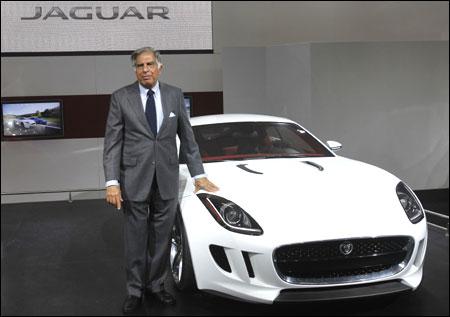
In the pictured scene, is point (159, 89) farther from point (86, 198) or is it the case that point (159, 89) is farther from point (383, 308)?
point (86, 198)

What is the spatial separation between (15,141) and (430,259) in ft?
15.7

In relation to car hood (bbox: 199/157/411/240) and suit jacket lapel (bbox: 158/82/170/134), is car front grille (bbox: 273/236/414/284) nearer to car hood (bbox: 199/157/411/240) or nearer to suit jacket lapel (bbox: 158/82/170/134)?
car hood (bbox: 199/157/411/240)

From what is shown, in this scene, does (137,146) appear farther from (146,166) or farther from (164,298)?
(164,298)

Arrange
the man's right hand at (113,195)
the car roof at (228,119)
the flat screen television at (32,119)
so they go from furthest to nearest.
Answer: the flat screen television at (32,119) < the car roof at (228,119) < the man's right hand at (113,195)

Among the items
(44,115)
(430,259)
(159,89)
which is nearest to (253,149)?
(159,89)

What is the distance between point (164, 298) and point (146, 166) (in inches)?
31.0

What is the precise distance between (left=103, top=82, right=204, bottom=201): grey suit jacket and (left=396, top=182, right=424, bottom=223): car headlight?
1330 millimetres

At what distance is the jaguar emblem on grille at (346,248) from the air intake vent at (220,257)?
59cm

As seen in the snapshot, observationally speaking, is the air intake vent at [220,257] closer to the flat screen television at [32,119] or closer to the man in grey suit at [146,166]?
the man in grey suit at [146,166]

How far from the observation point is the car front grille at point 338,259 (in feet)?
8.66

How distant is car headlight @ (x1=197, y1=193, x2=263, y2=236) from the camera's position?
268 cm

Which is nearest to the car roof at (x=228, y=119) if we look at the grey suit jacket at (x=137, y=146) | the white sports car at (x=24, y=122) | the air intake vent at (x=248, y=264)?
the grey suit jacket at (x=137, y=146)

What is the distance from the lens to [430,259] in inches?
143

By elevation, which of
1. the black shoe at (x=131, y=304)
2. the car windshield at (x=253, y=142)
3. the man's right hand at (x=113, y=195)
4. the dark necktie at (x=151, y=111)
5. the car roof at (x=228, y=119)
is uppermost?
the dark necktie at (x=151, y=111)
